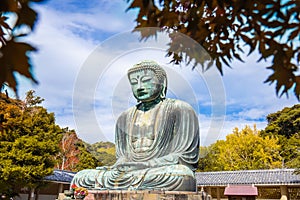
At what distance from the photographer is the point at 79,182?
7.55 meters

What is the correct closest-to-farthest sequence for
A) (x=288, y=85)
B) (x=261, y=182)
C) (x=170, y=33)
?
(x=288, y=85), (x=170, y=33), (x=261, y=182)

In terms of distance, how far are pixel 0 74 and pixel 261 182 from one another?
60.0 ft

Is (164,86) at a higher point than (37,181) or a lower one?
higher

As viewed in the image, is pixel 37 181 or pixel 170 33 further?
pixel 37 181

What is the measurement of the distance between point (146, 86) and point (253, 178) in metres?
12.7

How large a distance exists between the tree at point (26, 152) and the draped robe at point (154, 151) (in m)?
5.71

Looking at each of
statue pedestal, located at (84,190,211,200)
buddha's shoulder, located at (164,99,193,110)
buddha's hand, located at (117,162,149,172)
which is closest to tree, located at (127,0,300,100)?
statue pedestal, located at (84,190,211,200)

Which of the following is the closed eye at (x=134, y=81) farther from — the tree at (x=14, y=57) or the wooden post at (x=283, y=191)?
the wooden post at (x=283, y=191)

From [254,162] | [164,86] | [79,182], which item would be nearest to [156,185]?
[79,182]

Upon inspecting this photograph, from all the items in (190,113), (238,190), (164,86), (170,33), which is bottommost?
(238,190)

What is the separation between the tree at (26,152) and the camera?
12.8 meters

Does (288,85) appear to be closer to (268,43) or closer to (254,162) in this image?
(268,43)

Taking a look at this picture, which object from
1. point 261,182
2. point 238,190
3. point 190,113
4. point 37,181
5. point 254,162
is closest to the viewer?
point 190,113

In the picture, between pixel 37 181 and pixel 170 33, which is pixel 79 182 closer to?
pixel 170 33
